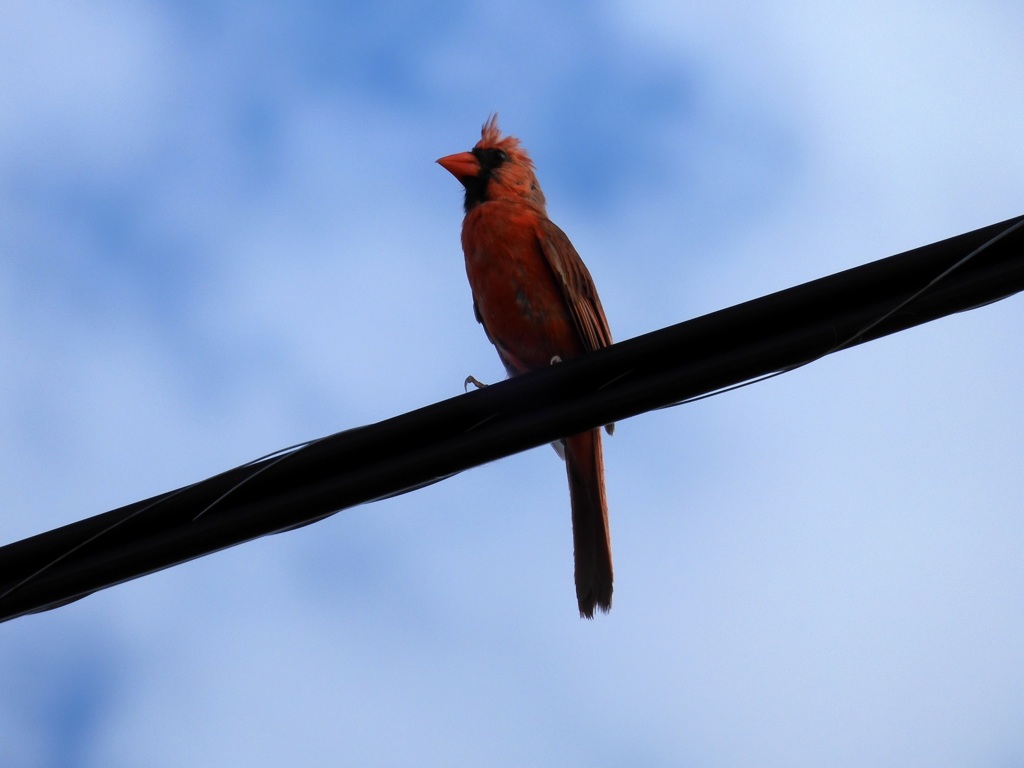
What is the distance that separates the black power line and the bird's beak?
3220 mm

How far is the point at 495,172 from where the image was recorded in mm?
5449

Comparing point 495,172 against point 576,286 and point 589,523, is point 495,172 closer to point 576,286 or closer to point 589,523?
point 576,286

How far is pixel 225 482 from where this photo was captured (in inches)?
91.0

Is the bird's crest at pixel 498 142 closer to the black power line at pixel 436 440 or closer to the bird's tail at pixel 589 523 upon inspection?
the bird's tail at pixel 589 523

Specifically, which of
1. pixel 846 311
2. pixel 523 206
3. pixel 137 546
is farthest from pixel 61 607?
pixel 523 206

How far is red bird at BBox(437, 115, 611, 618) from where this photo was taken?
4.49 metres

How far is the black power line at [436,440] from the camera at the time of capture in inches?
88.3

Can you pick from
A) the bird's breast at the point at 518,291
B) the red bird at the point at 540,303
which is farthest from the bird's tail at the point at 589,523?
the bird's breast at the point at 518,291

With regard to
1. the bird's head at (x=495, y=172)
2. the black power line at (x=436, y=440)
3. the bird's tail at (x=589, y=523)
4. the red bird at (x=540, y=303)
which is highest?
the bird's head at (x=495, y=172)

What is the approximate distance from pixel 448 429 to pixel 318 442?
267 mm

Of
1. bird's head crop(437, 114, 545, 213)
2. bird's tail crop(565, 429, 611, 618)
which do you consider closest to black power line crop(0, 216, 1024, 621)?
bird's tail crop(565, 429, 611, 618)

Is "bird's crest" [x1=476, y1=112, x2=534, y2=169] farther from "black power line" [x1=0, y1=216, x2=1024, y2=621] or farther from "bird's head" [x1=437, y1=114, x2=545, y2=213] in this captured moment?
"black power line" [x1=0, y1=216, x2=1024, y2=621]

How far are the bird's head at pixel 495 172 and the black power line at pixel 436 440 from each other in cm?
290

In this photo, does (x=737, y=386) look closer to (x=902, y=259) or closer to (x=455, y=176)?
(x=902, y=259)
